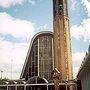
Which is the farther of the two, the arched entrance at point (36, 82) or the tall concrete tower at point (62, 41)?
the arched entrance at point (36, 82)

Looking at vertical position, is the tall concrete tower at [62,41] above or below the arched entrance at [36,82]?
above

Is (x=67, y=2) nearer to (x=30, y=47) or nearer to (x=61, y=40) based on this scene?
(x=61, y=40)

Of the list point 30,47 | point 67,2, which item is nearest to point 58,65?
point 30,47

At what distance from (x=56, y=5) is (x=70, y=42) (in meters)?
10.9

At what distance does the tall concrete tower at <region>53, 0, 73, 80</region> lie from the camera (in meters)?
68.1

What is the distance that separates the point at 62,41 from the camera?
69.8m

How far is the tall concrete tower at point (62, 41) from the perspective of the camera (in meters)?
68.1

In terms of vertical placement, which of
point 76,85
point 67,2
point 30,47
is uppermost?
point 67,2

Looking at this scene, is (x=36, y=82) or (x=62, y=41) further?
(x=36, y=82)

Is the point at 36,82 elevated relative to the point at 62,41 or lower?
lower

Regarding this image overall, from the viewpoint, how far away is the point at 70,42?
71.6 m

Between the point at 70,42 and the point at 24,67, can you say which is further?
the point at 24,67

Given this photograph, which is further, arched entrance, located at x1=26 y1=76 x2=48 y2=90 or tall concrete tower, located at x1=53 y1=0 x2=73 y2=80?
arched entrance, located at x1=26 y1=76 x2=48 y2=90

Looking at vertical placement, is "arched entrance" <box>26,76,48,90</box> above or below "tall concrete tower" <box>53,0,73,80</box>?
below
